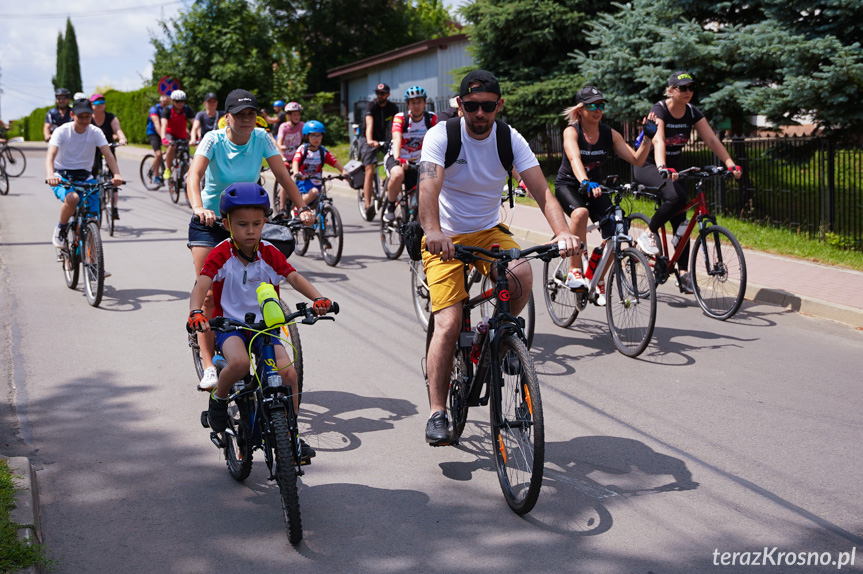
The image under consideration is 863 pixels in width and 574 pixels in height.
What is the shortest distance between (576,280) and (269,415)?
13.5 feet

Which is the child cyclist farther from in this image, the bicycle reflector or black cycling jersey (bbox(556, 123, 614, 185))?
black cycling jersey (bbox(556, 123, 614, 185))

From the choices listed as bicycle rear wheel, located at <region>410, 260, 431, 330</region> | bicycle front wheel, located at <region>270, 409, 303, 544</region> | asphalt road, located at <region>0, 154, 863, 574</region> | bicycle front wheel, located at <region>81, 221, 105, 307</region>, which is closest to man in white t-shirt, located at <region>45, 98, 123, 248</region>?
bicycle front wheel, located at <region>81, 221, 105, 307</region>

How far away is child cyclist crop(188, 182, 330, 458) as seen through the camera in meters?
4.59

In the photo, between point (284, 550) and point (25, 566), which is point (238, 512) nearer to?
point (284, 550)

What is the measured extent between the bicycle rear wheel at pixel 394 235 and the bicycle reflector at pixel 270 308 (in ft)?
24.6

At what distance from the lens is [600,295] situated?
26.0 feet

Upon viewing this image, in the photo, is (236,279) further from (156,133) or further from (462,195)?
(156,133)

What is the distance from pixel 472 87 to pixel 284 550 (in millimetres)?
2571

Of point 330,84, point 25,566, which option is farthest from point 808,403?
point 330,84

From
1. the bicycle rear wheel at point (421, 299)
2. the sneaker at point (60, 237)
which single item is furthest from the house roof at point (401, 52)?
the bicycle rear wheel at point (421, 299)

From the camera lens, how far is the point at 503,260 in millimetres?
4695

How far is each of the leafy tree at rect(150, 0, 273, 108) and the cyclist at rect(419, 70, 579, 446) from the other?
31.9 m

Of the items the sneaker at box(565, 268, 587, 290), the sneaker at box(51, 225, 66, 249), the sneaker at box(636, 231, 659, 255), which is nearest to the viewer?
the sneaker at box(565, 268, 587, 290)

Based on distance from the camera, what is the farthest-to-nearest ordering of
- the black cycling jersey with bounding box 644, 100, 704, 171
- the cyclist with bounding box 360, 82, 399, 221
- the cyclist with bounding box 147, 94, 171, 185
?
the cyclist with bounding box 147, 94, 171, 185 → the cyclist with bounding box 360, 82, 399, 221 → the black cycling jersey with bounding box 644, 100, 704, 171
